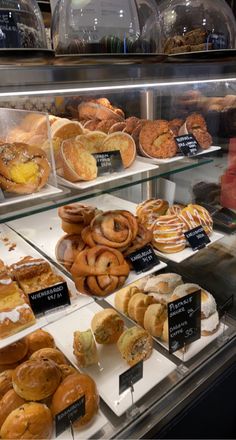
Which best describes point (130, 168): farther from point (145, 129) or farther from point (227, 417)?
point (227, 417)

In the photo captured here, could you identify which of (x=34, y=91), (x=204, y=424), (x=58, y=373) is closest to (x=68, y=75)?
(x=34, y=91)

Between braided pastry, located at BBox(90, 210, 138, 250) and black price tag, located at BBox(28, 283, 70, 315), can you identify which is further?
braided pastry, located at BBox(90, 210, 138, 250)

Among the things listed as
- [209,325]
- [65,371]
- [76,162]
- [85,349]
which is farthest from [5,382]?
[209,325]

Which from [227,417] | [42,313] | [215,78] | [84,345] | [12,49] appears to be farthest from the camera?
[227,417]

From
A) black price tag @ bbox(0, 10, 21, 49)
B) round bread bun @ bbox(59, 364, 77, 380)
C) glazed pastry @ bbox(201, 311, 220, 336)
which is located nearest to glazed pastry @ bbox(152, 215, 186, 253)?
glazed pastry @ bbox(201, 311, 220, 336)

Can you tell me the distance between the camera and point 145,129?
138 centimetres

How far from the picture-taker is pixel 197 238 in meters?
1.49

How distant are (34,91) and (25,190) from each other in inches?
11.0

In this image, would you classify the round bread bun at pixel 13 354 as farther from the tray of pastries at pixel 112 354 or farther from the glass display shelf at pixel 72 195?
the glass display shelf at pixel 72 195

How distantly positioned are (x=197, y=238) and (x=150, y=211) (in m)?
0.24

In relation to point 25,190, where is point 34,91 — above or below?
above

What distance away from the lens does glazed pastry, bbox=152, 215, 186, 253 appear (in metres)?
1.43

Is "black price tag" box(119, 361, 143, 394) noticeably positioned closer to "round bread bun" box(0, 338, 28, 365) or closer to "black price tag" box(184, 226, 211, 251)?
"round bread bun" box(0, 338, 28, 365)

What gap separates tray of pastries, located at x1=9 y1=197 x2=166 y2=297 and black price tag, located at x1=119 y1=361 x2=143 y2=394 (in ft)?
0.94
